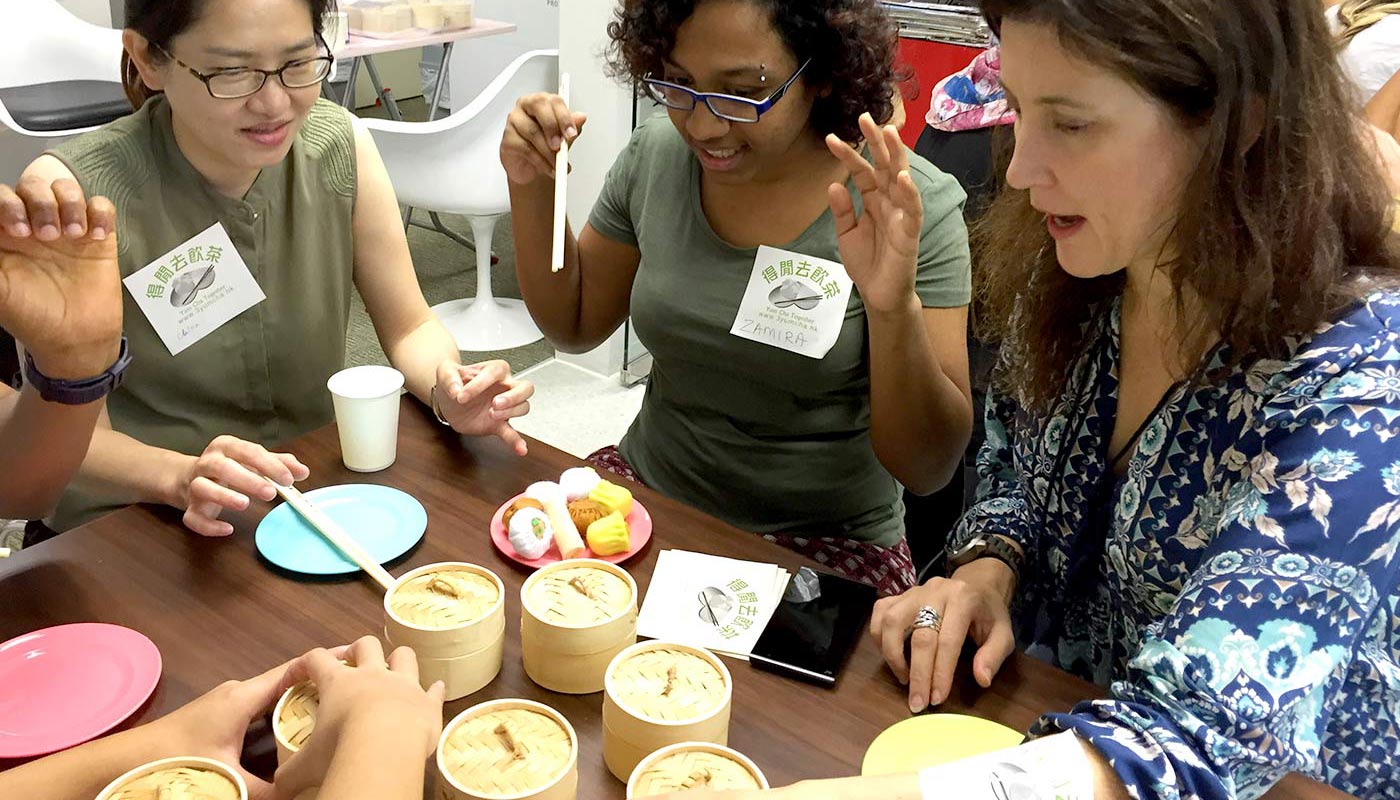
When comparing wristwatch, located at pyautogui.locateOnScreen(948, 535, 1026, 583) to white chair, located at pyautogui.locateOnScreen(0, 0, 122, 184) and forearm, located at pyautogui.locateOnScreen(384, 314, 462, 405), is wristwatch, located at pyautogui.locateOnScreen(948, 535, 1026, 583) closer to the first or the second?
forearm, located at pyautogui.locateOnScreen(384, 314, 462, 405)

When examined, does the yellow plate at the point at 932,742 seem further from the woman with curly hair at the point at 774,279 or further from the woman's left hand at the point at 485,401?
the woman's left hand at the point at 485,401

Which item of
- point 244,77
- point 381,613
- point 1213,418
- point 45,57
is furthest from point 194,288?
point 45,57

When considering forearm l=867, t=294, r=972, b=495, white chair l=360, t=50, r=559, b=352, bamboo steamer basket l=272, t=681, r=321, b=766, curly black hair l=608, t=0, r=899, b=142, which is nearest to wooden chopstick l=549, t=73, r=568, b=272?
curly black hair l=608, t=0, r=899, b=142

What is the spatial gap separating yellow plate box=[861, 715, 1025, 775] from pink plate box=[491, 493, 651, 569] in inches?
15.0

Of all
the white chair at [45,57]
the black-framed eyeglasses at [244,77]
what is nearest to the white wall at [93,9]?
the white chair at [45,57]

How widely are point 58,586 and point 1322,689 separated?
4.06 ft

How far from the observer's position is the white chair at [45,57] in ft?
10.9

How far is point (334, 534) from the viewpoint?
119 centimetres

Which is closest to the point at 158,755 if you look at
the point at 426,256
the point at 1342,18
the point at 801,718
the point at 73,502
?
the point at 801,718

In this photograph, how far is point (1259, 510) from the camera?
911 mm

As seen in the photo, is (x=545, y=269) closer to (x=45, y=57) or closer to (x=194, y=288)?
(x=194, y=288)

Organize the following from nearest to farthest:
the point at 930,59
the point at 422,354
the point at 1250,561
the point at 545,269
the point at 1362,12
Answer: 1. the point at 1250,561
2. the point at 422,354
3. the point at 545,269
4. the point at 930,59
5. the point at 1362,12

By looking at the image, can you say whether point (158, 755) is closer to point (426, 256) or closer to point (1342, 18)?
point (1342, 18)

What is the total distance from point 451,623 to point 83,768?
32 cm
